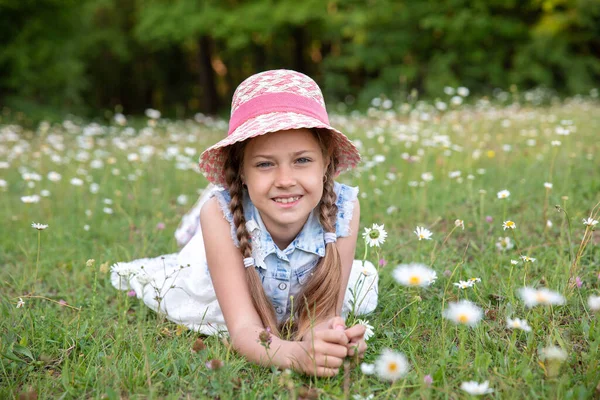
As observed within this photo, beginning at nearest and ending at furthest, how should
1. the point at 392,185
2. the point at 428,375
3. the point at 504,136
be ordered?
the point at 428,375, the point at 392,185, the point at 504,136

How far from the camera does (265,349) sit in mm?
1772

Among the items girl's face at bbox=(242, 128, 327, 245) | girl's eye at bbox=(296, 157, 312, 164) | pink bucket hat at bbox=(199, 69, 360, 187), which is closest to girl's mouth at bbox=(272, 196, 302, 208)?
girl's face at bbox=(242, 128, 327, 245)

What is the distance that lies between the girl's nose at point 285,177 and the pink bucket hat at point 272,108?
0.15 m

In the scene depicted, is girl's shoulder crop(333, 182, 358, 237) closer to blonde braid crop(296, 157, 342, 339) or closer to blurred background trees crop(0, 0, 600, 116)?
blonde braid crop(296, 157, 342, 339)

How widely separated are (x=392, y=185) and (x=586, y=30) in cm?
1063

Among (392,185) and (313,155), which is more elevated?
(313,155)

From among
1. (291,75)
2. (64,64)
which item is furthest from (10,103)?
(291,75)

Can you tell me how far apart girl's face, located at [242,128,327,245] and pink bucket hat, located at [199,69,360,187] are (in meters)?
0.07

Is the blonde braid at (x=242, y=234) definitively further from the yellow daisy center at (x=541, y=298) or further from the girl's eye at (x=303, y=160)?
the yellow daisy center at (x=541, y=298)

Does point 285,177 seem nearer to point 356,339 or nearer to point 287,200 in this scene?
point 287,200

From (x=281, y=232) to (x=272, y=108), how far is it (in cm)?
52

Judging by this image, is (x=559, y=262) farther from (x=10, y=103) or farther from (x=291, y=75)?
(x=10, y=103)

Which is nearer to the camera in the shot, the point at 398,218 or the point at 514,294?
the point at 514,294

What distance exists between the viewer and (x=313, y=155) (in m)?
1.98
